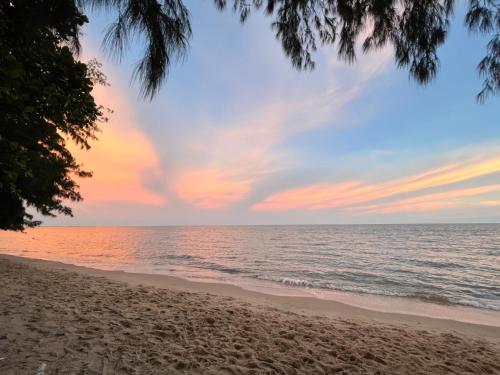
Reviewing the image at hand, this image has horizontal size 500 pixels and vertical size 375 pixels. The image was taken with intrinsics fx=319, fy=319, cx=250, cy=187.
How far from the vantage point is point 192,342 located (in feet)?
14.7

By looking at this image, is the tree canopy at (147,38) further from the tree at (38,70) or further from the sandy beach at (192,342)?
the sandy beach at (192,342)

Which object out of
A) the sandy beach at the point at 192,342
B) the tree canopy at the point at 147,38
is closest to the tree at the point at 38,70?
the tree canopy at the point at 147,38

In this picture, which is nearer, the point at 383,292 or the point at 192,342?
the point at 192,342

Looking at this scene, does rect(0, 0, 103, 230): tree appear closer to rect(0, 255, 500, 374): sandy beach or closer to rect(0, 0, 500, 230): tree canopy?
rect(0, 0, 500, 230): tree canopy

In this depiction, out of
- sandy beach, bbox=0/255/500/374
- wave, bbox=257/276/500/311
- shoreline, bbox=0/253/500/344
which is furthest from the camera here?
wave, bbox=257/276/500/311

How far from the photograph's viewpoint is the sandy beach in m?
3.62

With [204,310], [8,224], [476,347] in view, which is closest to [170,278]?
[8,224]

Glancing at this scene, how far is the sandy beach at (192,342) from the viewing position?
A: 3625 millimetres

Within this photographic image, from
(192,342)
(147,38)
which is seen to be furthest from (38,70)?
(192,342)

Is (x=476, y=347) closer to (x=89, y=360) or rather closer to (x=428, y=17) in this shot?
(x=428, y=17)

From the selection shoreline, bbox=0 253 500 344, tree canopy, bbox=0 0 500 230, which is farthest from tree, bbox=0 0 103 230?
shoreline, bbox=0 253 500 344

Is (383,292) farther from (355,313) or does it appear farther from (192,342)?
(192,342)

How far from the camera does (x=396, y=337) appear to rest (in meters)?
5.87

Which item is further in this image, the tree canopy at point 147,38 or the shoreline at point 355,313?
the shoreline at point 355,313
